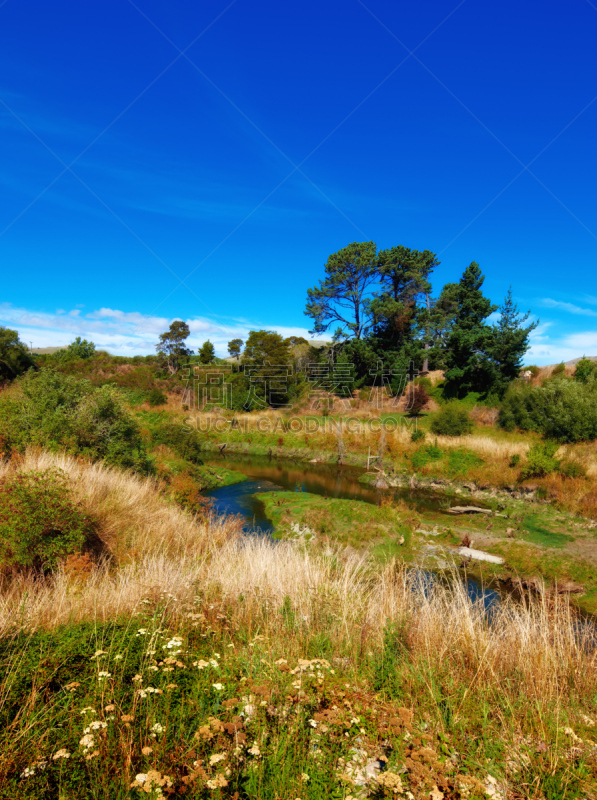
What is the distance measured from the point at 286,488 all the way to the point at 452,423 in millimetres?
10289

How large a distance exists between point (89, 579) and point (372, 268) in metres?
35.3

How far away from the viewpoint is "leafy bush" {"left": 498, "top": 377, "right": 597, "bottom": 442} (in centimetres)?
1730

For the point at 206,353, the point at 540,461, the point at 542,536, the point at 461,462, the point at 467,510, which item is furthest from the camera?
the point at 206,353

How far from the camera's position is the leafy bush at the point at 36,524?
514 cm

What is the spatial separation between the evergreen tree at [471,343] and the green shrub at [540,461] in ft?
35.6

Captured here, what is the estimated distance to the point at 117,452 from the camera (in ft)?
37.7

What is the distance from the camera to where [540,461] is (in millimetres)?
16516

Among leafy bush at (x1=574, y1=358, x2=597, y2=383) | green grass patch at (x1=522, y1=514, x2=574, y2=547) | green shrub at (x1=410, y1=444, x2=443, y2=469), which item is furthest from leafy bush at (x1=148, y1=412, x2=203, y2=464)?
leafy bush at (x1=574, y1=358, x2=597, y2=383)

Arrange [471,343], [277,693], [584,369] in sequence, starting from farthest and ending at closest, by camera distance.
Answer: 1. [471,343]
2. [584,369]
3. [277,693]

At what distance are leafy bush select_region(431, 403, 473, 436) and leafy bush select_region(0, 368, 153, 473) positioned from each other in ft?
52.9

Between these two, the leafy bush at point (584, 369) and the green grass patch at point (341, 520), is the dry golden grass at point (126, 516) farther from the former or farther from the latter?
the leafy bush at point (584, 369)

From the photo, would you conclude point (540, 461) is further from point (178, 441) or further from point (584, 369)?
point (178, 441)

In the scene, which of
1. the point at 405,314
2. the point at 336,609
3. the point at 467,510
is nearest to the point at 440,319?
the point at 405,314

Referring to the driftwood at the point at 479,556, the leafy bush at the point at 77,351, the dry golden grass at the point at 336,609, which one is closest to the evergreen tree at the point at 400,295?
the driftwood at the point at 479,556
